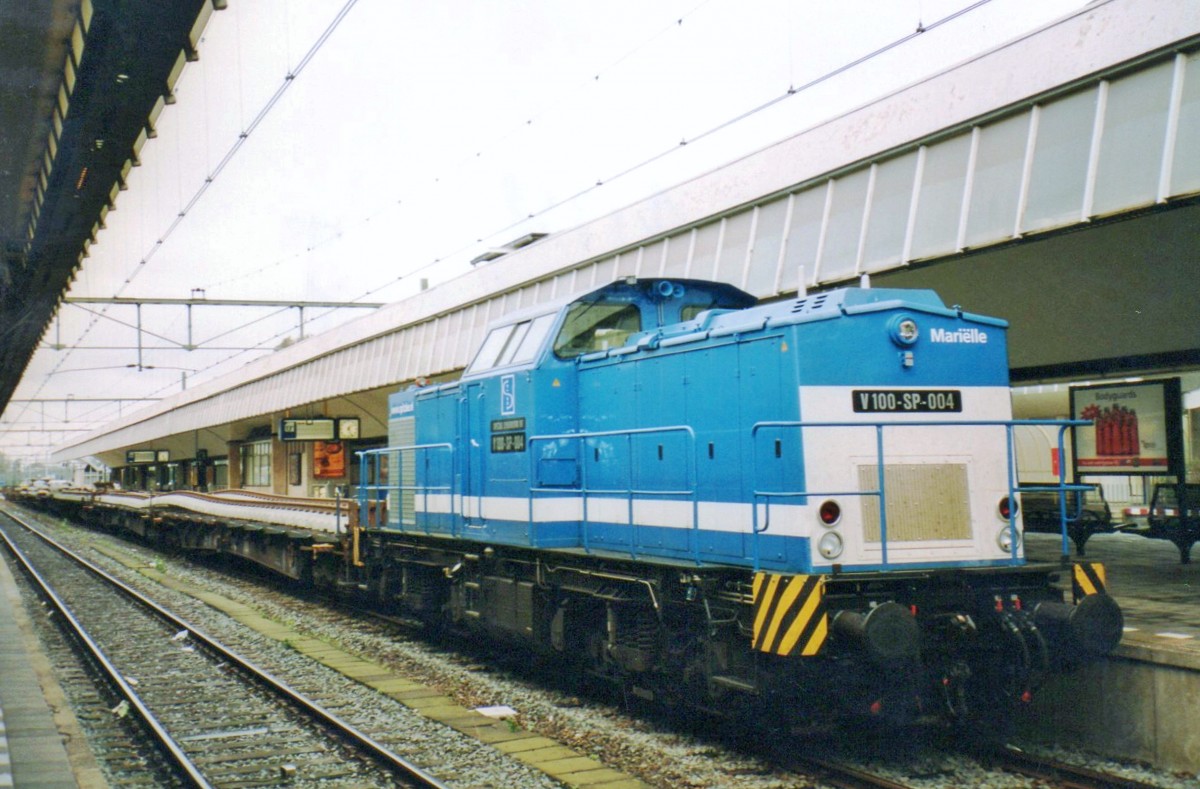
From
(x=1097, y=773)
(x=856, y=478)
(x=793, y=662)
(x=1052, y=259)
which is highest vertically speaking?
(x=1052, y=259)

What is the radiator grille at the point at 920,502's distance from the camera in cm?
611

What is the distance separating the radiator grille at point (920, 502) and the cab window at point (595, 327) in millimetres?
2723

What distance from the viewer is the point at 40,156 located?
9391 millimetres

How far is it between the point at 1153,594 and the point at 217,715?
778cm

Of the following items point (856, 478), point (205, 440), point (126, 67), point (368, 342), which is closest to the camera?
point (856, 478)

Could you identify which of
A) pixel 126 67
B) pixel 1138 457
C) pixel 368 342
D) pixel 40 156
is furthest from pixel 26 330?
pixel 1138 457

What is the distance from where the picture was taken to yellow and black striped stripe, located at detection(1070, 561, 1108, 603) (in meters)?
6.03

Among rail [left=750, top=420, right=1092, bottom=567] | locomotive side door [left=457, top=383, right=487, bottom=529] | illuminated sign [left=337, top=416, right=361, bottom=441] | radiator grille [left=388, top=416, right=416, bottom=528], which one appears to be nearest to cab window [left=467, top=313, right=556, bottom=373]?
locomotive side door [left=457, top=383, right=487, bottom=529]

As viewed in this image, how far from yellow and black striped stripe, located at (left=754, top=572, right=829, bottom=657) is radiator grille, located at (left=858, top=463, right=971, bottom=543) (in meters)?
0.78

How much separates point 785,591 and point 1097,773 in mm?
2034

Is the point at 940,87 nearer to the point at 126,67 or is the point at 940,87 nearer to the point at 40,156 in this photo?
the point at 126,67

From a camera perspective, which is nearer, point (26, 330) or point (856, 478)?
point (856, 478)

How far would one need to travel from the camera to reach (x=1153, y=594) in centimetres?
861

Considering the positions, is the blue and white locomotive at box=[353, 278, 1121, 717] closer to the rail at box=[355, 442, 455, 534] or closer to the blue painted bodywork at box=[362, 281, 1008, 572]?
the blue painted bodywork at box=[362, 281, 1008, 572]
